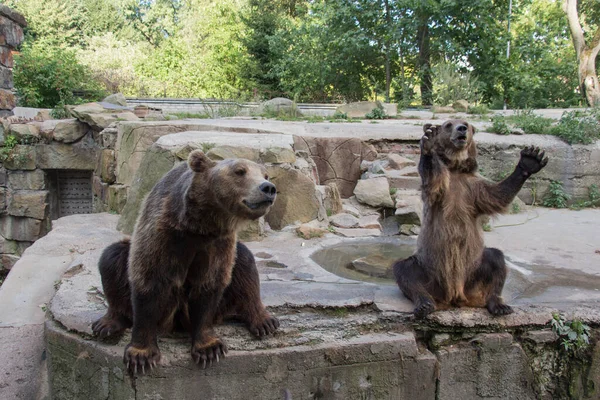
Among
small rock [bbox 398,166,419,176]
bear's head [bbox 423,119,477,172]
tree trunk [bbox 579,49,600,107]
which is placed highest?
tree trunk [bbox 579,49,600,107]

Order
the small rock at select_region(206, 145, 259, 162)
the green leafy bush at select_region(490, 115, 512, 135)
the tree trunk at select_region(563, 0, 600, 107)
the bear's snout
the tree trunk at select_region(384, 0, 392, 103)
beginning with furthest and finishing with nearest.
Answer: the tree trunk at select_region(563, 0, 600, 107), the tree trunk at select_region(384, 0, 392, 103), the green leafy bush at select_region(490, 115, 512, 135), the small rock at select_region(206, 145, 259, 162), the bear's snout

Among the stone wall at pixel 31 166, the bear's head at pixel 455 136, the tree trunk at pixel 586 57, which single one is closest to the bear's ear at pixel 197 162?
the bear's head at pixel 455 136

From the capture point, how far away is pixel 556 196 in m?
8.88

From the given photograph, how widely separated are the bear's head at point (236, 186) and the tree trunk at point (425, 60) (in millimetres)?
18045

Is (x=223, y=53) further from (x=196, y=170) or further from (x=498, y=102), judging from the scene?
(x=196, y=170)

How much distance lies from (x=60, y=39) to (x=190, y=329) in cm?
3327

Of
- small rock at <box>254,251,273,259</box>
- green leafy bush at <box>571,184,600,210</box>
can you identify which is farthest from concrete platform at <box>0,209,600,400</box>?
green leafy bush at <box>571,184,600,210</box>

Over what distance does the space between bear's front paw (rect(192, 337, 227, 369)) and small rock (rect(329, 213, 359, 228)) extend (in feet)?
12.0

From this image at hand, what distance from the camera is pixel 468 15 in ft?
62.5

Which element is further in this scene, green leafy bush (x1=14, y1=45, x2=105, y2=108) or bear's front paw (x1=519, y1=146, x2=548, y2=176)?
green leafy bush (x1=14, y1=45, x2=105, y2=108)

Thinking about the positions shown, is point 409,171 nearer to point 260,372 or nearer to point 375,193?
point 375,193

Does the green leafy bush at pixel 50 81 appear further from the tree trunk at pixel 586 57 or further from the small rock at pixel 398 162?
the tree trunk at pixel 586 57

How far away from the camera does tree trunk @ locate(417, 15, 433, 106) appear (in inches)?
782

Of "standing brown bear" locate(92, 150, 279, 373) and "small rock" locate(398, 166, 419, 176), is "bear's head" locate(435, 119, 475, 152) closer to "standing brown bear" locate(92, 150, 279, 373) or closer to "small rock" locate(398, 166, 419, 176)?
"standing brown bear" locate(92, 150, 279, 373)
